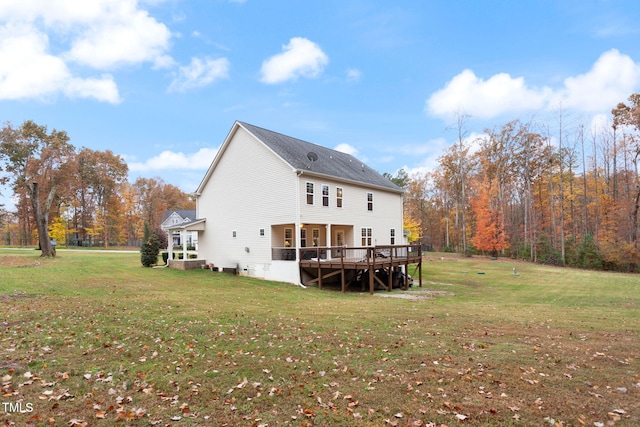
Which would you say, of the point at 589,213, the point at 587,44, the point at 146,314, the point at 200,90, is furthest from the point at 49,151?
the point at 589,213

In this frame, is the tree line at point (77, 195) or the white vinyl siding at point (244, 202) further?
the tree line at point (77, 195)

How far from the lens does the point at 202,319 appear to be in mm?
7922

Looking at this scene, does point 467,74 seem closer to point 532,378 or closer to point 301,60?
point 301,60

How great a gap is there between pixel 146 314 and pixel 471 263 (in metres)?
28.5

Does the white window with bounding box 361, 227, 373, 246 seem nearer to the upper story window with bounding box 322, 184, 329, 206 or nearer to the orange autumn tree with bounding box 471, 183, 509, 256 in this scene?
the upper story window with bounding box 322, 184, 329, 206

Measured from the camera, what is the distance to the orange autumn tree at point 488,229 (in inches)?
1391

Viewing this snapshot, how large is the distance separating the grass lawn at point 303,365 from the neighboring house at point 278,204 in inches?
328

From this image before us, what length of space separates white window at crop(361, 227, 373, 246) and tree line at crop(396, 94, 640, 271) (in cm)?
1734

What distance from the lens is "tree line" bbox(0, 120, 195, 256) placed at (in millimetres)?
37281

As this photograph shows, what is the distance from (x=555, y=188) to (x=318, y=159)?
31.6 meters

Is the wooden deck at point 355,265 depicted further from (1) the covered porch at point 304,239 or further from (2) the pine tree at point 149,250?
(2) the pine tree at point 149,250

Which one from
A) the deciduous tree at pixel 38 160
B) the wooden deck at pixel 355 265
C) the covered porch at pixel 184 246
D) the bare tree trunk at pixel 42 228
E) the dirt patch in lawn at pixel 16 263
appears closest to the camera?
the wooden deck at pixel 355 265

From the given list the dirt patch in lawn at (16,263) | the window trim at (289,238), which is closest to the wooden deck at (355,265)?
the window trim at (289,238)

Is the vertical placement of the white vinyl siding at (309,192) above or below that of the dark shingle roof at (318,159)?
below
